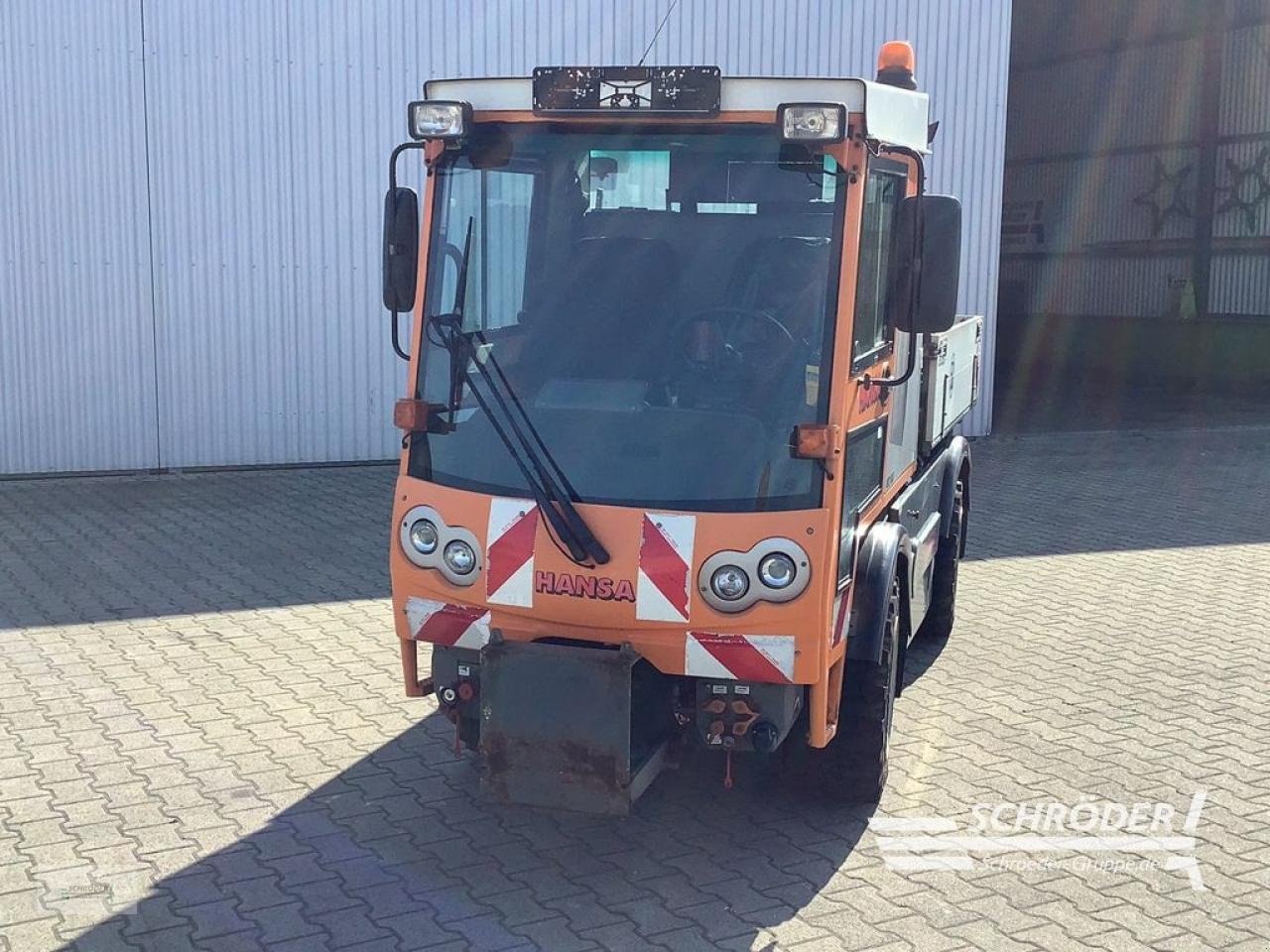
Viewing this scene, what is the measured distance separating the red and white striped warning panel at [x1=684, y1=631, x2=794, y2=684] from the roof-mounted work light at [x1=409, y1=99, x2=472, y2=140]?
5.97 ft

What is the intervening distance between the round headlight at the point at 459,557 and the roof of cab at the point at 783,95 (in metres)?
1.46

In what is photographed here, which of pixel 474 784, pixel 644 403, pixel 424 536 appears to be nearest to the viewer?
pixel 644 403

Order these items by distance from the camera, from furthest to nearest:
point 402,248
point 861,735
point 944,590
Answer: point 944,590 → point 861,735 → point 402,248

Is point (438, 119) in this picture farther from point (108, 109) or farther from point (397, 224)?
point (108, 109)

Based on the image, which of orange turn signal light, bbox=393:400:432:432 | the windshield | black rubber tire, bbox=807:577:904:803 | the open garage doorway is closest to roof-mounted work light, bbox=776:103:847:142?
the windshield

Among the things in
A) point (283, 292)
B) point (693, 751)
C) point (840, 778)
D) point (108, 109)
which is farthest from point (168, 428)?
point (840, 778)

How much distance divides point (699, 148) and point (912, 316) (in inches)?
35.1

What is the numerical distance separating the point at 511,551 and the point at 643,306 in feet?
3.05

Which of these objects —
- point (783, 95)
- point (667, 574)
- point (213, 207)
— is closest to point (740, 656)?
point (667, 574)

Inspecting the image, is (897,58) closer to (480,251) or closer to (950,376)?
(950,376)

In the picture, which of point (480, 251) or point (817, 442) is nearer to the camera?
point (817, 442)

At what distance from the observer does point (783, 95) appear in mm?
4520

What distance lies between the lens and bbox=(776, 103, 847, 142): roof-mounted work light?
441 centimetres

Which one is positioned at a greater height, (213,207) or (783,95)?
(783,95)
